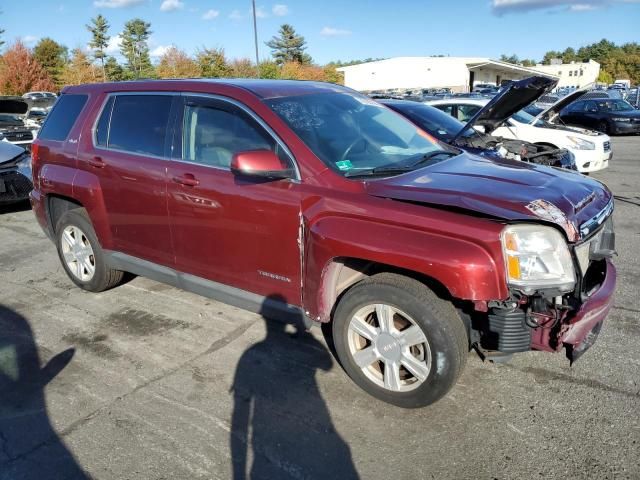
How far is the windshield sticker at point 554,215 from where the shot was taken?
2.68 meters

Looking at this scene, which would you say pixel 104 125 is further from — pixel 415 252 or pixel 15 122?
pixel 15 122

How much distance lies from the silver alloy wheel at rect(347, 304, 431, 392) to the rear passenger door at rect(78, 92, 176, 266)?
5.69ft

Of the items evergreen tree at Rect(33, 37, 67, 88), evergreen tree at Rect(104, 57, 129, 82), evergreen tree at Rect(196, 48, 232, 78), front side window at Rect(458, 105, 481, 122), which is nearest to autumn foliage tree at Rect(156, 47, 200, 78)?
evergreen tree at Rect(196, 48, 232, 78)

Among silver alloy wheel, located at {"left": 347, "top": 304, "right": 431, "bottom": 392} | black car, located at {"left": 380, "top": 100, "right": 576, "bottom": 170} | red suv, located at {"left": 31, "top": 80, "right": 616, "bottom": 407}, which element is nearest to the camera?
red suv, located at {"left": 31, "top": 80, "right": 616, "bottom": 407}

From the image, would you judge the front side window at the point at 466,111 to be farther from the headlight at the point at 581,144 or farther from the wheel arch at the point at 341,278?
the wheel arch at the point at 341,278

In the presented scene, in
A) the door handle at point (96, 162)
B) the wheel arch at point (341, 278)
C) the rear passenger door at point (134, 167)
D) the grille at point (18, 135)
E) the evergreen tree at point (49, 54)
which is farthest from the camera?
the evergreen tree at point (49, 54)

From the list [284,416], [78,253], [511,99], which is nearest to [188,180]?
[284,416]

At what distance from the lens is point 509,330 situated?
9.12 ft

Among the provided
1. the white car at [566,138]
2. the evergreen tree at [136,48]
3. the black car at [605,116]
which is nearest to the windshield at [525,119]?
the white car at [566,138]

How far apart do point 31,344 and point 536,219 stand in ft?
12.1

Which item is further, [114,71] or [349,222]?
[114,71]

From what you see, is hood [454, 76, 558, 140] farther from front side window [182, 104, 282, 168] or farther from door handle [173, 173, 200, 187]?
door handle [173, 173, 200, 187]

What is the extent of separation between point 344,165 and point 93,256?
9.04 feet

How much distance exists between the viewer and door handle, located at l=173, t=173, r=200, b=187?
3675mm
